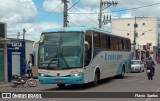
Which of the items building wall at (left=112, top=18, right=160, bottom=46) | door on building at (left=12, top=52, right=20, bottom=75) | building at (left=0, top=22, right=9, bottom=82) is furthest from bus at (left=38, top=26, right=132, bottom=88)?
building wall at (left=112, top=18, right=160, bottom=46)

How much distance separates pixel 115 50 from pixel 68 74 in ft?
27.7

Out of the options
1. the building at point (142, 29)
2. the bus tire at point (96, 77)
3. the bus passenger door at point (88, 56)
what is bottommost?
the bus tire at point (96, 77)

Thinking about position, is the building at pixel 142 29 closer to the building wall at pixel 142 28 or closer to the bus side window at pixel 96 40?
the building wall at pixel 142 28

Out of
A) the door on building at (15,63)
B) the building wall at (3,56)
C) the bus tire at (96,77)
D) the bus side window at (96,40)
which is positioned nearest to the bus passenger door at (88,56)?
the bus side window at (96,40)

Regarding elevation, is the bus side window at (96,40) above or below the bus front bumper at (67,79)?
above

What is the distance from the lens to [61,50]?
70.9 feet

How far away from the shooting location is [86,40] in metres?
22.3

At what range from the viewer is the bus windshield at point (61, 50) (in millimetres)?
21453

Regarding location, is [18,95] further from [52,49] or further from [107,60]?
[107,60]

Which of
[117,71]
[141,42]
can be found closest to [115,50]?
[117,71]

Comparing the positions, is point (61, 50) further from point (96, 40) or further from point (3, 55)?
point (3, 55)

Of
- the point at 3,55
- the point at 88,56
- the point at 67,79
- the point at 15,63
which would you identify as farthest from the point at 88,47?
the point at 15,63

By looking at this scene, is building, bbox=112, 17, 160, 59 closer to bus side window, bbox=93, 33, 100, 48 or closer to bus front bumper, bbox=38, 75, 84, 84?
bus side window, bbox=93, 33, 100, 48

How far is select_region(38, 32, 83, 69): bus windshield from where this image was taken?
70.4ft
